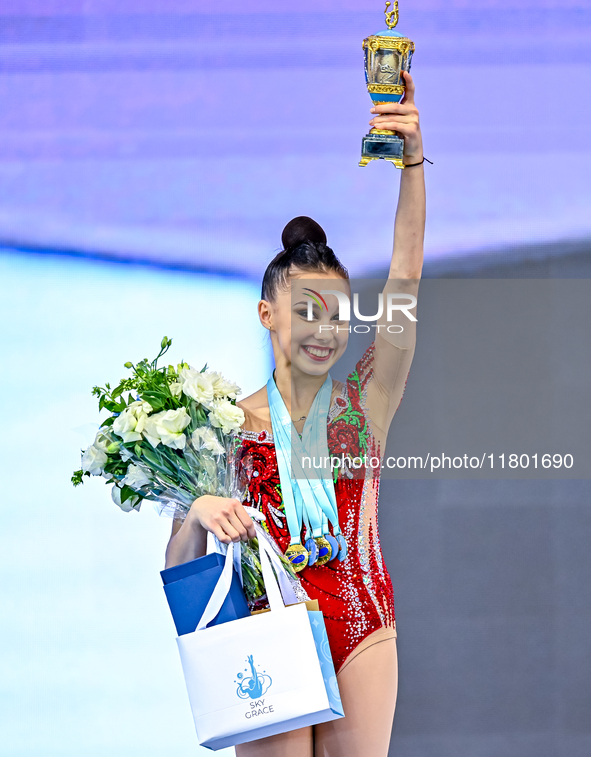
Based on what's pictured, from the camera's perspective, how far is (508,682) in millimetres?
2818

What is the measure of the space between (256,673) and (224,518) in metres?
0.31

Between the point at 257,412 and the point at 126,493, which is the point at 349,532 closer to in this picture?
the point at 257,412

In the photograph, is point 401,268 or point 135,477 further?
point 401,268

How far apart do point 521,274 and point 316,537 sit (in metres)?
1.40

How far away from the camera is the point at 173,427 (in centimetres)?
184

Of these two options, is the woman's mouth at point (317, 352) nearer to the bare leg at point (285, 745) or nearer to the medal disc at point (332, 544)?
the medal disc at point (332, 544)

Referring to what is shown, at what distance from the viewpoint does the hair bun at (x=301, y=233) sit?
7.02 feet

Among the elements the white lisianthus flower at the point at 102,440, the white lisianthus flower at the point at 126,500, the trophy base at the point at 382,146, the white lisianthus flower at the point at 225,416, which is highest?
the trophy base at the point at 382,146

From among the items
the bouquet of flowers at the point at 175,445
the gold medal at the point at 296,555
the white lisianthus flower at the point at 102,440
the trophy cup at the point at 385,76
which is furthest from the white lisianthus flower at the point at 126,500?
the trophy cup at the point at 385,76

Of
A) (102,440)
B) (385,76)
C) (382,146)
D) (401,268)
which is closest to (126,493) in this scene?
(102,440)

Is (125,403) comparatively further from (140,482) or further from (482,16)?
(482,16)

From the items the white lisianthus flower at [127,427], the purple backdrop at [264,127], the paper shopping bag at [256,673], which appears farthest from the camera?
the purple backdrop at [264,127]

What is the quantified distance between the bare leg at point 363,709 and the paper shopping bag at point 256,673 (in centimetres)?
18

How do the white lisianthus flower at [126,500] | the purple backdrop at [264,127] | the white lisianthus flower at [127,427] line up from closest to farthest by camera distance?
the white lisianthus flower at [127,427]
the white lisianthus flower at [126,500]
the purple backdrop at [264,127]
